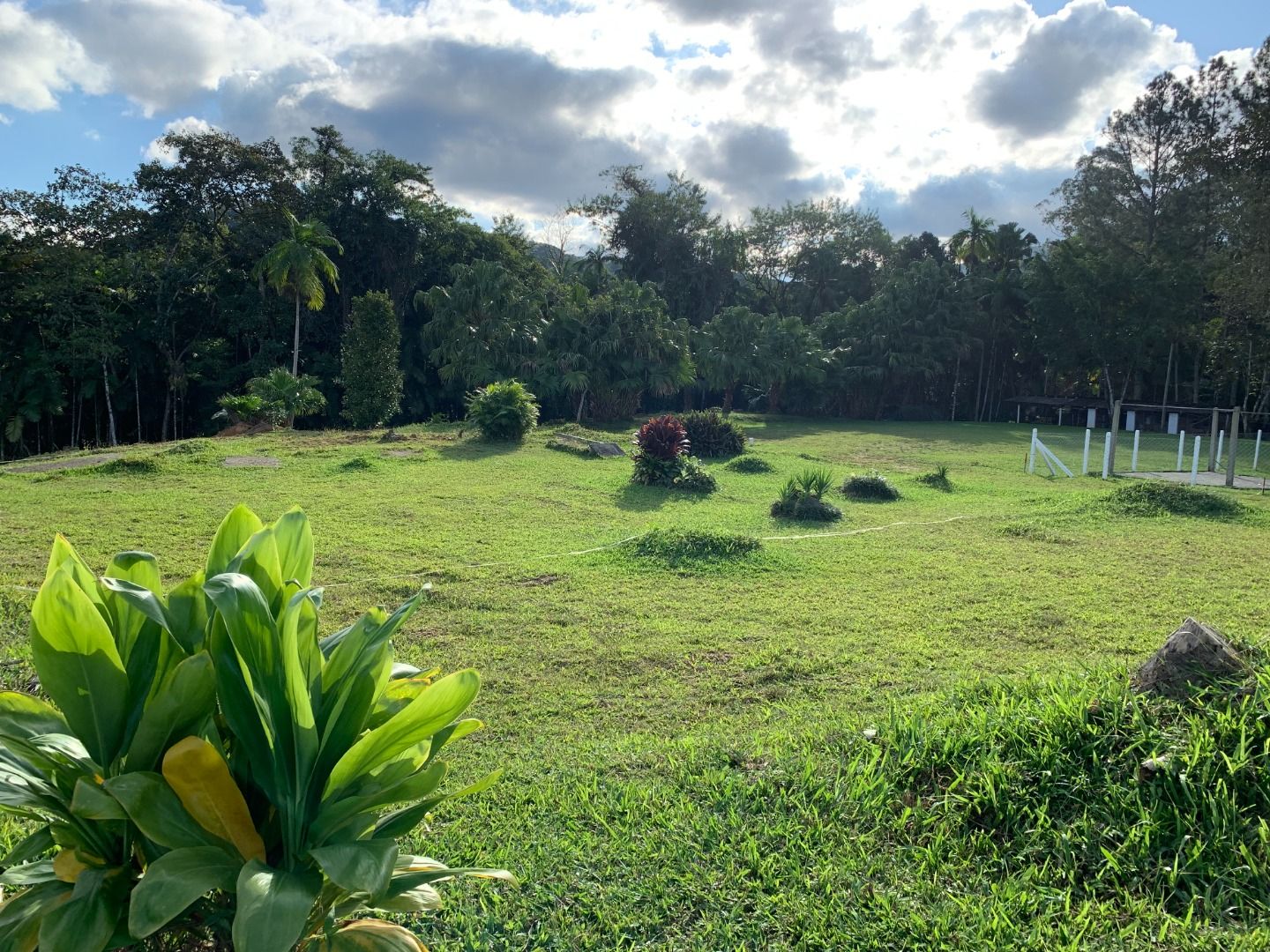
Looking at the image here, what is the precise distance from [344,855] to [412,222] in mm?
28683

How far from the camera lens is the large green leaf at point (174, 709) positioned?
57.5 inches

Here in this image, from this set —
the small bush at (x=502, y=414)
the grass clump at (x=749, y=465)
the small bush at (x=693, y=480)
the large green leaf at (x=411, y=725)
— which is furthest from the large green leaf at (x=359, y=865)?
the small bush at (x=502, y=414)

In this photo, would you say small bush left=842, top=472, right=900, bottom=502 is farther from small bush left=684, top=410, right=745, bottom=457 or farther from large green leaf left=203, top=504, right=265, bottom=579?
large green leaf left=203, top=504, right=265, bottom=579

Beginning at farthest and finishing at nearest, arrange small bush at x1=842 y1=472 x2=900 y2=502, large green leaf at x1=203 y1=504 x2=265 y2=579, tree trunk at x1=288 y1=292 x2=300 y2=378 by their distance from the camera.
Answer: tree trunk at x1=288 y1=292 x2=300 y2=378
small bush at x1=842 y1=472 x2=900 y2=502
large green leaf at x1=203 y1=504 x2=265 y2=579

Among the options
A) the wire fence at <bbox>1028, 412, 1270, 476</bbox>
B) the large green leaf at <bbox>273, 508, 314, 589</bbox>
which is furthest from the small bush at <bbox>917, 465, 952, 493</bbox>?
the large green leaf at <bbox>273, 508, 314, 589</bbox>

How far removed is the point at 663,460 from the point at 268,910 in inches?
408

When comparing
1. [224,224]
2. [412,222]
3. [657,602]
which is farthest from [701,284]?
[657,602]

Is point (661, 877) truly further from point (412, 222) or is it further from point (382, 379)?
point (412, 222)

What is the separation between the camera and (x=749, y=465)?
557 inches

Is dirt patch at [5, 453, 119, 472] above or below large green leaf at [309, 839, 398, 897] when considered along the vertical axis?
below

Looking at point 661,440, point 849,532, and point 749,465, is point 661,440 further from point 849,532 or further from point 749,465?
point 849,532

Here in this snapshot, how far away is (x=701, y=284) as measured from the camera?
3459 centimetres

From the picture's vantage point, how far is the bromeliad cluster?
11562mm

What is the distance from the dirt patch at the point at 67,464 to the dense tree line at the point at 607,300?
7338 mm
